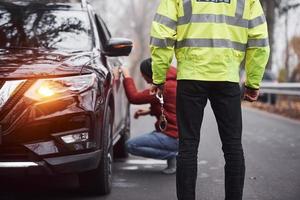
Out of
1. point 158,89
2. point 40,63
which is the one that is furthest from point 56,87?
point 158,89

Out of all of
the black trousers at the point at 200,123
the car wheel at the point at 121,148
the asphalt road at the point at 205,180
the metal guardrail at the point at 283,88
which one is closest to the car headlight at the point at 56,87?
the black trousers at the point at 200,123

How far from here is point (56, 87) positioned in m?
4.83

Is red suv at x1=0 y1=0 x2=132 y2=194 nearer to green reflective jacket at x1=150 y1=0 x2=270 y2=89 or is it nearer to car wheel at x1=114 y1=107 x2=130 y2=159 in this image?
green reflective jacket at x1=150 y1=0 x2=270 y2=89

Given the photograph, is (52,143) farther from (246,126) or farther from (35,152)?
(246,126)

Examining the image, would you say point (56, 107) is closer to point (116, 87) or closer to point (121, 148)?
point (116, 87)

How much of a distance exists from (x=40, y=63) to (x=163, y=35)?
120 cm

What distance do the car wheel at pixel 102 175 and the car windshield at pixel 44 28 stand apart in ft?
2.76

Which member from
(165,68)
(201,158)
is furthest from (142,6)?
(165,68)

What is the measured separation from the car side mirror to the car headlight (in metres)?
1.11

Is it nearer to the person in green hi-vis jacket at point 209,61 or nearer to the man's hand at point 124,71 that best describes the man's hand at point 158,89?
the person in green hi-vis jacket at point 209,61

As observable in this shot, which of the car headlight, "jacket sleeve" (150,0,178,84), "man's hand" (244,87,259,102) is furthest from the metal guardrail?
"jacket sleeve" (150,0,178,84)

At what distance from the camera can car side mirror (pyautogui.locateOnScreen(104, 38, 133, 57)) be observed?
6.08 metres

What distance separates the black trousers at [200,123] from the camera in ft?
14.5

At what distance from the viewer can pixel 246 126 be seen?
12.1 metres
